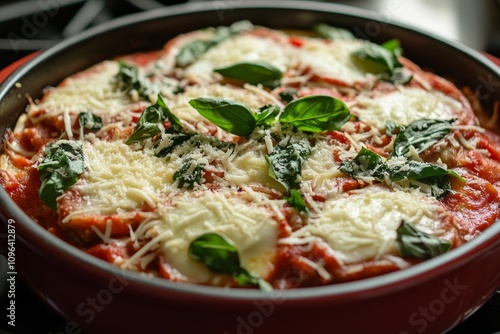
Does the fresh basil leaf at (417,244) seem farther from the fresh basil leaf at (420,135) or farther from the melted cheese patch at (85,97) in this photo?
the melted cheese patch at (85,97)

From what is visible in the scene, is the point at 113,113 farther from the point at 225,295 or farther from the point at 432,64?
the point at 432,64

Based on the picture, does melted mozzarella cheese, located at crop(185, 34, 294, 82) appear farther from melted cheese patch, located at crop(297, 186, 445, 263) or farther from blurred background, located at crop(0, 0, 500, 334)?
melted cheese patch, located at crop(297, 186, 445, 263)

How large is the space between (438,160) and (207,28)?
1.40m

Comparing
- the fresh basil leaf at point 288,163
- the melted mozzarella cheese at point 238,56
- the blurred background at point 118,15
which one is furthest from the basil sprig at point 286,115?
the blurred background at point 118,15

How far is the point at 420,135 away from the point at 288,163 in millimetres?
483

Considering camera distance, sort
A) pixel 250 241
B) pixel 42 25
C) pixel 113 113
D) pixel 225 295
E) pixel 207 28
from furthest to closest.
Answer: pixel 42 25 < pixel 207 28 < pixel 113 113 < pixel 250 241 < pixel 225 295

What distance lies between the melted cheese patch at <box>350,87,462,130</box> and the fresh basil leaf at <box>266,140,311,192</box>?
0.34 metres

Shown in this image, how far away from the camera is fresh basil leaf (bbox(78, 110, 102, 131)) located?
7.03 ft

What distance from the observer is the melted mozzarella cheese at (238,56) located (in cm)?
252

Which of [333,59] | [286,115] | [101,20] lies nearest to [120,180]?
[286,115]

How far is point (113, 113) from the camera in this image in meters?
2.23

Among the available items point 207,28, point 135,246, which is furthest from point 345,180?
point 207,28

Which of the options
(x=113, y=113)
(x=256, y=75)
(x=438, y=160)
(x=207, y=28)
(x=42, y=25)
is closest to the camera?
(x=438, y=160)

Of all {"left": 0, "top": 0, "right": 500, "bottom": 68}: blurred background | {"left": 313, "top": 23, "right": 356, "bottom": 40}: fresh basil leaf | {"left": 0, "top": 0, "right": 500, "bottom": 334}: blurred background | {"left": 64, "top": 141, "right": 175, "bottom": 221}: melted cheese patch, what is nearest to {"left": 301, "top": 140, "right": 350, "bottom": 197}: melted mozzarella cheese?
{"left": 64, "top": 141, "right": 175, "bottom": 221}: melted cheese patch
